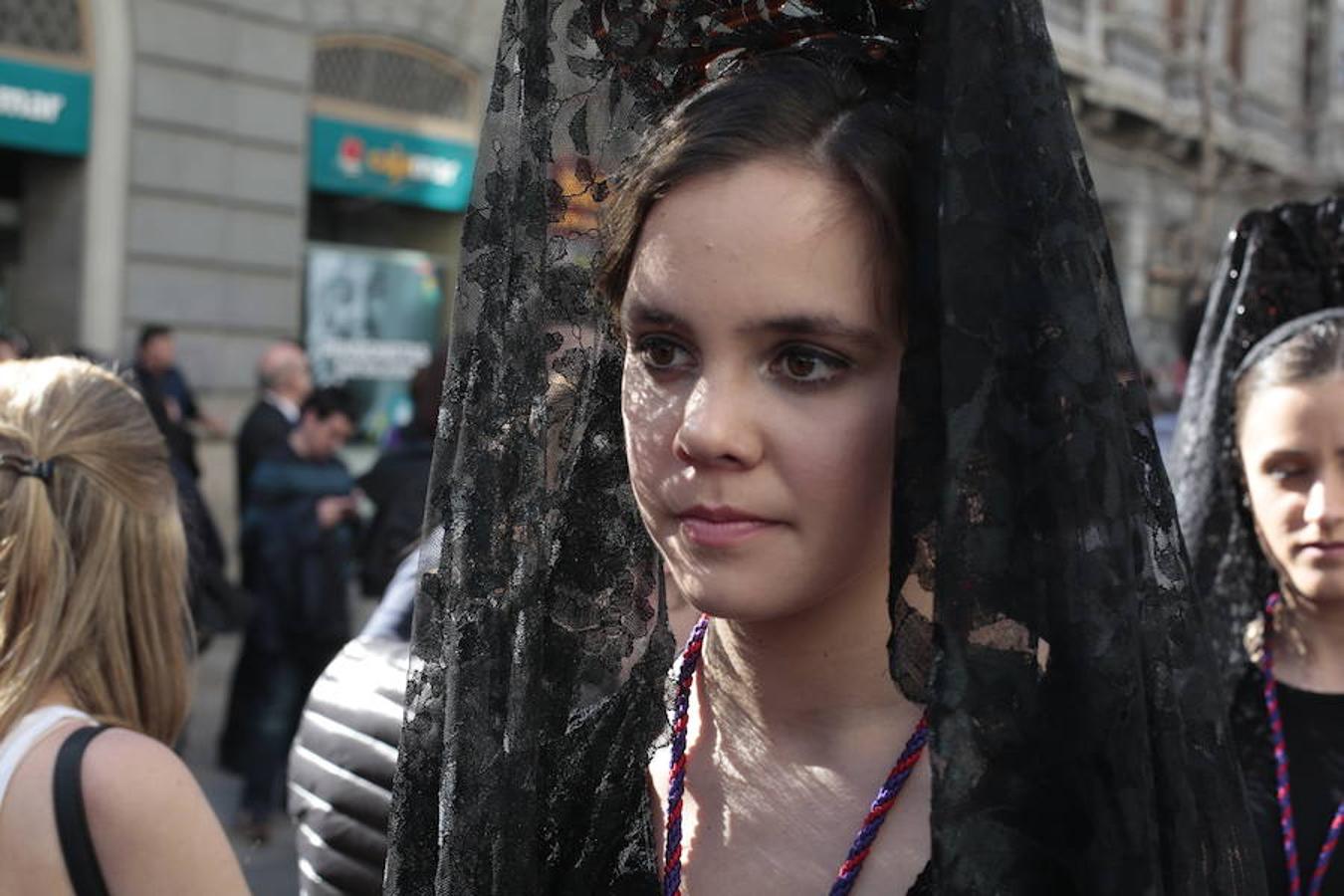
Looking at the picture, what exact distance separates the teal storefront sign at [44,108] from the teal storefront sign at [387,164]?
185 centimetres

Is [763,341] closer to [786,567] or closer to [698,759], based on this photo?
[786,567]

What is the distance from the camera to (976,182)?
4.02ft

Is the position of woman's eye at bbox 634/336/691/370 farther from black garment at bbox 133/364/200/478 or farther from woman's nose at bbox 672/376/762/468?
black garment at bbox 133/364/200/478


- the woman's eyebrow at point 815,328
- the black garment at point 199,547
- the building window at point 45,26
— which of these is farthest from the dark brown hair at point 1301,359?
the building window at point 45,26

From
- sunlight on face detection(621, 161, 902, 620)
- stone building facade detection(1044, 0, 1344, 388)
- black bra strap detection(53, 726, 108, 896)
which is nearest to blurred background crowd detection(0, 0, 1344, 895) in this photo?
stone building facade detection(1044, 0, 1344, 388)

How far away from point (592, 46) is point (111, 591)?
3.30ft

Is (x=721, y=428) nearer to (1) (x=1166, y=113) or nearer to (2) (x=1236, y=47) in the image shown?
(1) (x=1166, y=113)

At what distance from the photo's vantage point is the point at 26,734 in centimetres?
187

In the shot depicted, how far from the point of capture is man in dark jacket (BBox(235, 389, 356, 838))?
19.4ft

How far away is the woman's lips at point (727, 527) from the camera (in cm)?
133

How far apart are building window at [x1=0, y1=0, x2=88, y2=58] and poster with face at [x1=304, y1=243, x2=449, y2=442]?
2337mm

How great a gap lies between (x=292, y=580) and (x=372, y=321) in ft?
20.5

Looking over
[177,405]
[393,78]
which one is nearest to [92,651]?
[177,405]

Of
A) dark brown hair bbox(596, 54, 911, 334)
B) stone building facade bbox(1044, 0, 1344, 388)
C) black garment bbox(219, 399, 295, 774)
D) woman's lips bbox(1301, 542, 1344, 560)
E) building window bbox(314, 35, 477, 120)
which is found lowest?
black garment bbox(219, 399, 295, 774)
